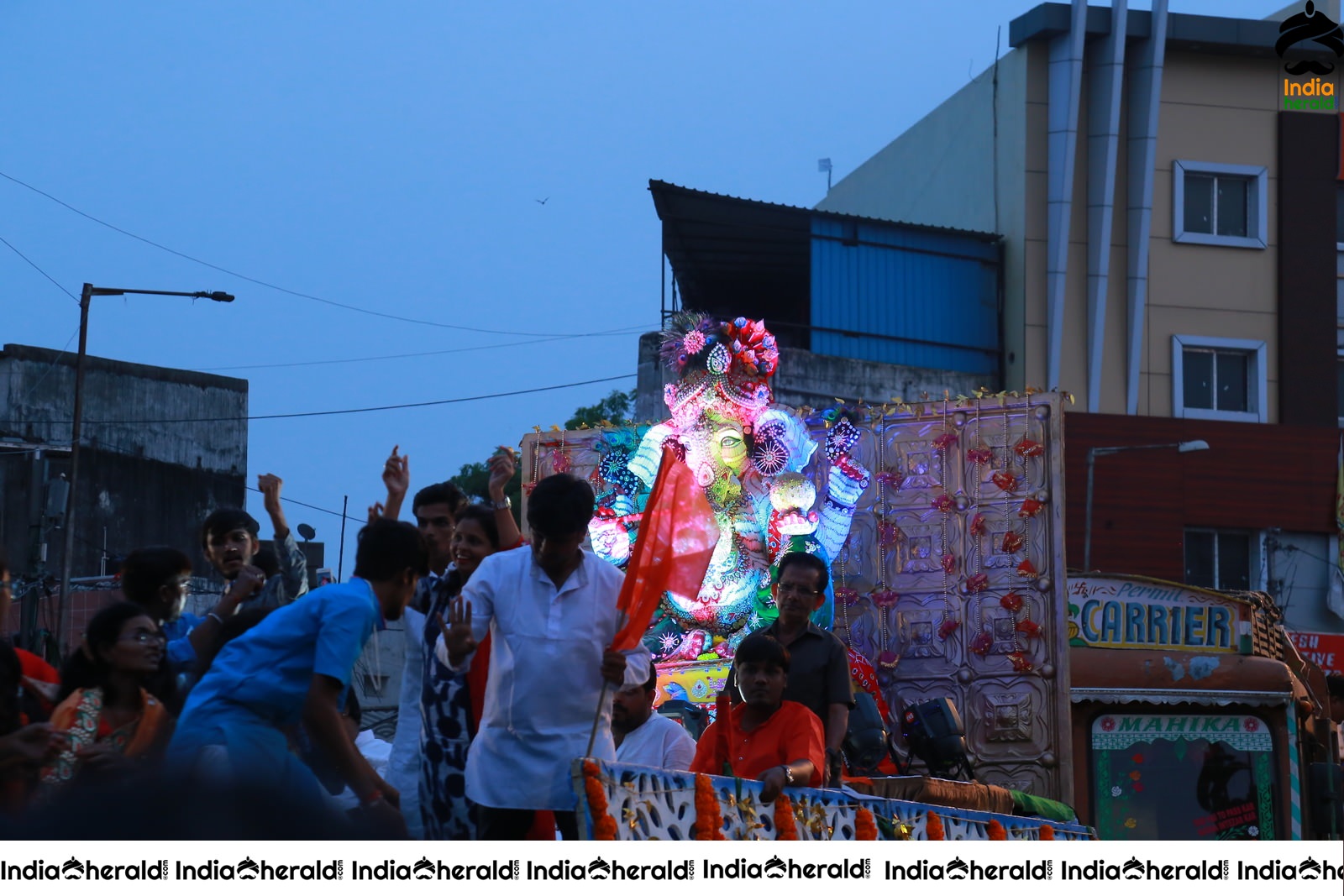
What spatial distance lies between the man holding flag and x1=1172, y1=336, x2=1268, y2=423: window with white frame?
21.3 metres

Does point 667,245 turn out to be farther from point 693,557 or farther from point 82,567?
point 693,557

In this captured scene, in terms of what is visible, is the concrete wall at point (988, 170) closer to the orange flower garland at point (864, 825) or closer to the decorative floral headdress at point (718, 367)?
the decorative floral headdress at point (718, 367)

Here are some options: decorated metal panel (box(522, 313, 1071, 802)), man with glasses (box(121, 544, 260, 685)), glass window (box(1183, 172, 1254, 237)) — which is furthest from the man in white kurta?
glass window (box(1183, 172, 1254, 237))

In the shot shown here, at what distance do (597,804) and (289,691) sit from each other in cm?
108

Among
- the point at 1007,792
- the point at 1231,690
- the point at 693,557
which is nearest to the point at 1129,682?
the point at 1231,690

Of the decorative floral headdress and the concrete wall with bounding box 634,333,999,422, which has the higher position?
the concrete wall with bounding box 634,333,999,422

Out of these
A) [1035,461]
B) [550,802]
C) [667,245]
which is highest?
[667,245]

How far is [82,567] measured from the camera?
30.1 meters

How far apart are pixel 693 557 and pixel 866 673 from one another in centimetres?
866

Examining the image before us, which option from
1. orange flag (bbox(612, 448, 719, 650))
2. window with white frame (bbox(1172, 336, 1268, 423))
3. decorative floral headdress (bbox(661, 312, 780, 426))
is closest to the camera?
orange flag (bbox(612, 448, 719, 650))

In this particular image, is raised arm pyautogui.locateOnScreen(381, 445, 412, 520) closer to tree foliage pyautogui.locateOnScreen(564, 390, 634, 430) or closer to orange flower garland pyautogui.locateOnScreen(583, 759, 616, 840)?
orange flower garland pyautogui.locateOnScreen(583, 759, 616, 840)

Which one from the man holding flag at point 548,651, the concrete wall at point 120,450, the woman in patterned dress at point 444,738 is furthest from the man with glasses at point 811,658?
the concrete wall at point 120,450

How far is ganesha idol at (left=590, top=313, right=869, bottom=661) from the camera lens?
14.8 metres
